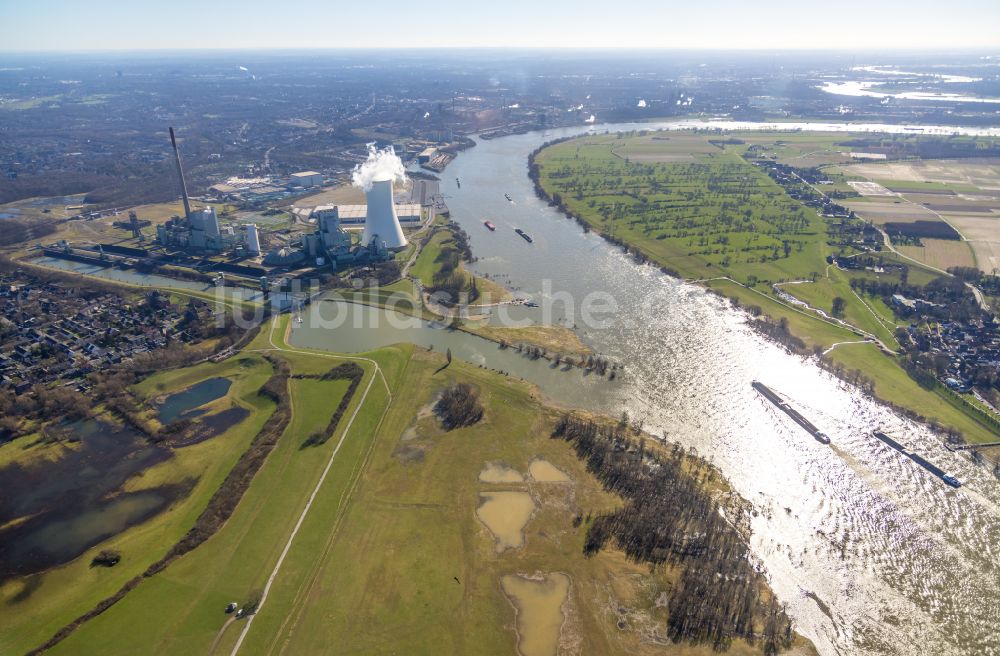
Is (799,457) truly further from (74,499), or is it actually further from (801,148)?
(801,148)

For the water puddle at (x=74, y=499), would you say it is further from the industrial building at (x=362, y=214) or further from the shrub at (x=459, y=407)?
the industrial building at (x=362, y=214)

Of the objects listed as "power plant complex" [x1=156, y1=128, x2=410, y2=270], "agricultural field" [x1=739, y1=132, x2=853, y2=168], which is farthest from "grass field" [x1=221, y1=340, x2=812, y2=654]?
"agricultural field" [x1=739, y1=132, x2=853, y2=168]

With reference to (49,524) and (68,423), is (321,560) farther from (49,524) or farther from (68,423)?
(68,423)

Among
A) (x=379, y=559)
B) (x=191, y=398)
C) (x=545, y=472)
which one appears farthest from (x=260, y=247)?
(x=379, y=559)

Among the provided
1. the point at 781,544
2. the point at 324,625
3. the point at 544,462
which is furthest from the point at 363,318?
the point at 781,544

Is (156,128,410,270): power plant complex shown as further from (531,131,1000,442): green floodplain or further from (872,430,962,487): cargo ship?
(872,430,962,487): cargo ship

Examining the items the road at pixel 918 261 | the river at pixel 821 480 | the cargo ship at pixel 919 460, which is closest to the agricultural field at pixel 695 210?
the road at pixel 918 261
